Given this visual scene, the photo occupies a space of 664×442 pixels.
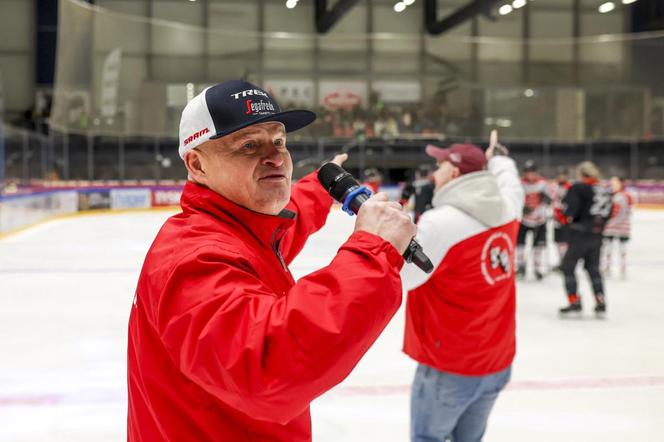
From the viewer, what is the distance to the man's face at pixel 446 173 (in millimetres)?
2564

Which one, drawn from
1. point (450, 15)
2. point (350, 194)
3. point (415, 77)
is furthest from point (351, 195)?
point (450, 15)

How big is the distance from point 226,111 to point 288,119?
15 centimetres

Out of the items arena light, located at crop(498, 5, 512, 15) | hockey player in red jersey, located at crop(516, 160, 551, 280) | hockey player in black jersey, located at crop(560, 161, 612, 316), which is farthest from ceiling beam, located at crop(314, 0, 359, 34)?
hockey player in black jersey, located at crop(560, 161, 612, 316)

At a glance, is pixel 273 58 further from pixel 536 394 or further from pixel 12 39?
pixel 536 394

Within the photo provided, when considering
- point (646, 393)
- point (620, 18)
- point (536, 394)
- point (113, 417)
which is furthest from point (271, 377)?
point (620, 18)

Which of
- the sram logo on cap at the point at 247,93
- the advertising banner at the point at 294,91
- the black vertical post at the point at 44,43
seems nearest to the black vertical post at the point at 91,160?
the black vertical post at the point at 44,43

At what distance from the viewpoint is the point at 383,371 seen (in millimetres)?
4809

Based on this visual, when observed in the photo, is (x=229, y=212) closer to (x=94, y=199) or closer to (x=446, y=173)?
(x=446, y=173)

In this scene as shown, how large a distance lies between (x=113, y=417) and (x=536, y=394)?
2.46m

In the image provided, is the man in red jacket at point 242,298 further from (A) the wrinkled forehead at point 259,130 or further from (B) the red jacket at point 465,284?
(B) the red jacket at point 465,284

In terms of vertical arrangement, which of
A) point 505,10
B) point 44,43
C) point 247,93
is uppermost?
point 505,10

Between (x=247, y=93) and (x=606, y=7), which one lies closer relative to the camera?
(x=247, y=93)

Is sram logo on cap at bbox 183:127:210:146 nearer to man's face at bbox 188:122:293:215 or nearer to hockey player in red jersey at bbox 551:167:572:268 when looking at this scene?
man's face at bbox 188:122:293:215

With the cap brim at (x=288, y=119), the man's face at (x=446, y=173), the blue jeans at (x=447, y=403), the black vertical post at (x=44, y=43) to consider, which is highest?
the black vertical post at (x=44, y=43)
